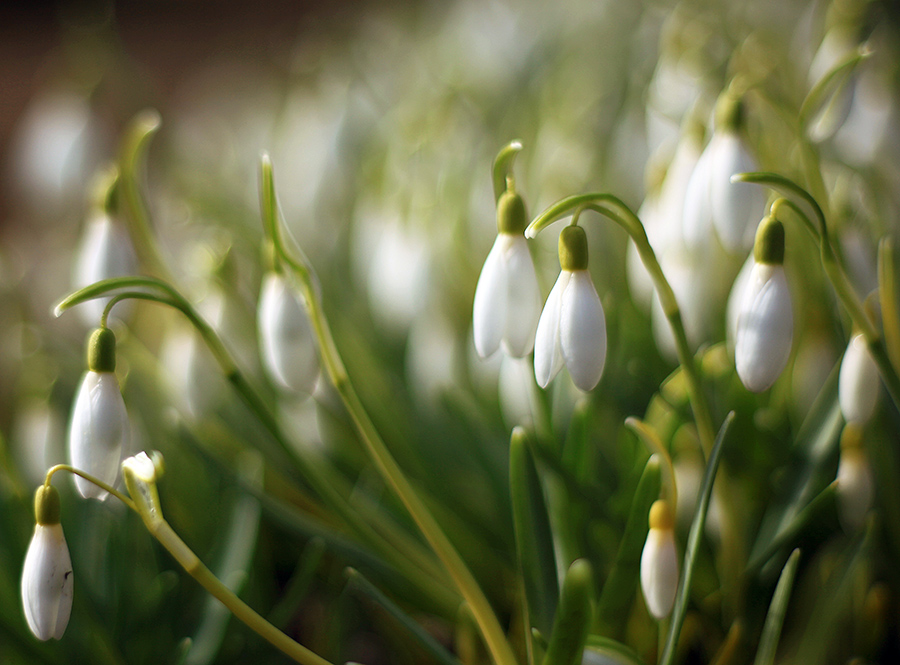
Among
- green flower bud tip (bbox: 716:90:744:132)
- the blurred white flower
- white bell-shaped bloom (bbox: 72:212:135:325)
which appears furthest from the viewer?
the blurred white flower

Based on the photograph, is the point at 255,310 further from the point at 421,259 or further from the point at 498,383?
the point at 498,383

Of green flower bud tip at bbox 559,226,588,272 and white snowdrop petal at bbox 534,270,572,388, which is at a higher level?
green flower bud tip at bbox 559,226,588,272

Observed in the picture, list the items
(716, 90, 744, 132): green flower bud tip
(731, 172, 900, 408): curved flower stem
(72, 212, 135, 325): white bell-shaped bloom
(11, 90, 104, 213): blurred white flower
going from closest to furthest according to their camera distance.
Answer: (731, 172, 900, 408): curved flower stem, (716, 90, 744, 132): green flower bud tip, (72, 212, 135, 325): white bell-shaped bloom, (11, 90, 104, 213): blurred white flower

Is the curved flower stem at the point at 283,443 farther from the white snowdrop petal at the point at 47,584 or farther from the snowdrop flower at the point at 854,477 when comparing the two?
the snowdrop flower at the point at 854,477

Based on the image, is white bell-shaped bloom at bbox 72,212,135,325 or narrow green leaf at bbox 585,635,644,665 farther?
white bell-shaped bloom at bbox 72,212,135,325

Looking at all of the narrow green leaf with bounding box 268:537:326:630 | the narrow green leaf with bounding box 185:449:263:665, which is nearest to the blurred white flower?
the narrow green leaf with bounding box 185:449:263:665

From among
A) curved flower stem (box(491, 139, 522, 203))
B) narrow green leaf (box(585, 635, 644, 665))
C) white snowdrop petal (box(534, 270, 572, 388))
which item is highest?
curved flower stem (box(491, 139, 522, 203))

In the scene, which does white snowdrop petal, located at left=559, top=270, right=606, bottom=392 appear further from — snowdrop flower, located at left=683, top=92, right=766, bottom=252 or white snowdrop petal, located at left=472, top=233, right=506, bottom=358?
snowdrop flower, located at left=683, top=92, right=766, bottom=252
